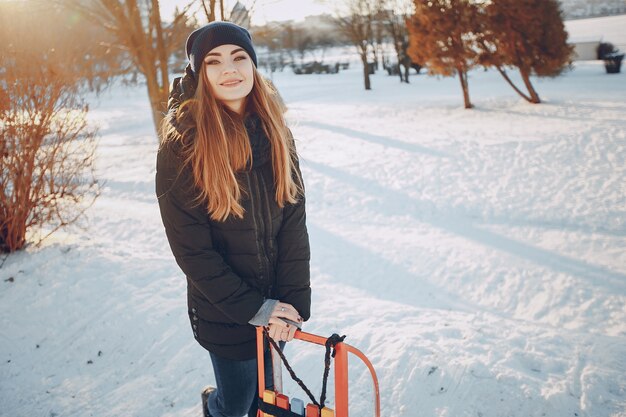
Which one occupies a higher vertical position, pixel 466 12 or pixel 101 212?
pixel 466 12

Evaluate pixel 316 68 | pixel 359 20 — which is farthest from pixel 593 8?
pixel 359 20

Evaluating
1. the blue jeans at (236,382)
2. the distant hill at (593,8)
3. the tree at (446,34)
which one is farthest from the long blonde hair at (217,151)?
the distant hill at (593,8)

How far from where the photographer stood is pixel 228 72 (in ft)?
5.72

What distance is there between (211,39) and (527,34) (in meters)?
15.5

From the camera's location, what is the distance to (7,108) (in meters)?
4.40

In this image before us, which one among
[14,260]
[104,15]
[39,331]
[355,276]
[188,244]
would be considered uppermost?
[104,15]

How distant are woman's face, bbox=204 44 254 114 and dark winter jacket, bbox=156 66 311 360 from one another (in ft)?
0.44

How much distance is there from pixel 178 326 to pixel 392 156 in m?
7.38

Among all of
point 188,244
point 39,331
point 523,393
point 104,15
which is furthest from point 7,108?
point 104,15

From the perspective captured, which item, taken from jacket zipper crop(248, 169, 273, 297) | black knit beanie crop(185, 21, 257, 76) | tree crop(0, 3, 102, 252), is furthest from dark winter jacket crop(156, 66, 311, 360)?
tree crop(0, 3, 102, 252)

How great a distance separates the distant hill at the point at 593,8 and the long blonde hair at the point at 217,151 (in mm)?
77620

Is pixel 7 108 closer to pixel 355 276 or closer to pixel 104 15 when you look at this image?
pixel 355 276

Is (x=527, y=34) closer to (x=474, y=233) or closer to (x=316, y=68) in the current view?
(x=474, y=233)

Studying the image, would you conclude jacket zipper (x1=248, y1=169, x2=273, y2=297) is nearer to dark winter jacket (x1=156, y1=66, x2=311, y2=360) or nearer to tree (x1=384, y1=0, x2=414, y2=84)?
dark winter jacket (x1=156, y1=66, x2=311, y2=360)
